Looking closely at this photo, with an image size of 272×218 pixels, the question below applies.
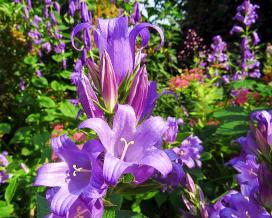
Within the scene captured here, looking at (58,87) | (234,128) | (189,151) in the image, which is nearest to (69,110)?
(58,87)

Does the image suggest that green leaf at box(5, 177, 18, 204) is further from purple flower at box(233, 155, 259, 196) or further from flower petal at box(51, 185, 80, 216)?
flower petal at box(51, 185, 80, 216)

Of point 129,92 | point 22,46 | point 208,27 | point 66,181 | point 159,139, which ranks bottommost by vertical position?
point 208,27

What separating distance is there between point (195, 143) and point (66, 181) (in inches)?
79.7

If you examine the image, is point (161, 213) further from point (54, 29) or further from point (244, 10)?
point (244, 10)

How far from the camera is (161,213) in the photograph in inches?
127

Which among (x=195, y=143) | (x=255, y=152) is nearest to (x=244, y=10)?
(x=195, y=143)

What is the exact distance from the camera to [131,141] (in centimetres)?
108

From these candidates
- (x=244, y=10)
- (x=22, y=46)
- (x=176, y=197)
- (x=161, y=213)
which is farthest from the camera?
(x=244, y=10)

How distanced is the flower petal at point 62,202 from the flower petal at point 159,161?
0.60 ft

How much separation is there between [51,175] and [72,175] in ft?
0.20

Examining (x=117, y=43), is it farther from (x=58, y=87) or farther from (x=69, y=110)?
(x=58, y=87)

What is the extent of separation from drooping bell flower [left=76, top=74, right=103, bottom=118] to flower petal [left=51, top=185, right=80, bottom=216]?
0.21 meters

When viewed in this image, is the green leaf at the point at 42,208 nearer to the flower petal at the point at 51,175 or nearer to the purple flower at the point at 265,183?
the flower petal at the point at 51,175

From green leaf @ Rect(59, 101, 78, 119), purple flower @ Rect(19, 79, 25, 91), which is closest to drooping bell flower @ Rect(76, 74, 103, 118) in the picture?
green leaf @ Rect(59, 101, 78, 119)
